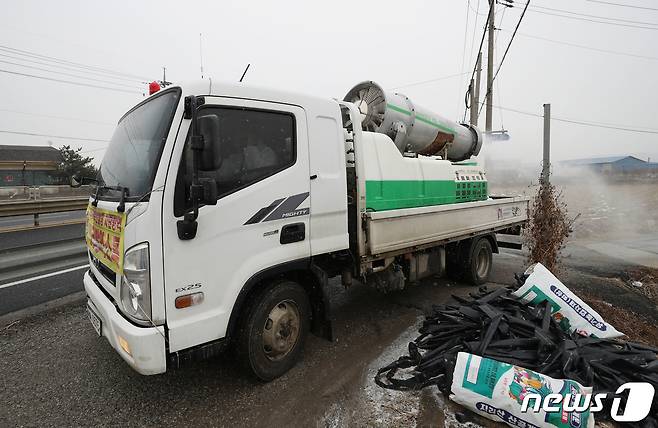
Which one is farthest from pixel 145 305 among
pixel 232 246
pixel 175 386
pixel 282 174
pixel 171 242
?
pixel 282 174

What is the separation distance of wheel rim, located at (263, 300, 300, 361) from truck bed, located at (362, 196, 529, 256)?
1032mm

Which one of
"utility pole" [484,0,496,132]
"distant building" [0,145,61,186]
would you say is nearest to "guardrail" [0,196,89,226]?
"utility pole" [484,0,496,132]

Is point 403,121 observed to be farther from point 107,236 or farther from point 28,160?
point 28,160

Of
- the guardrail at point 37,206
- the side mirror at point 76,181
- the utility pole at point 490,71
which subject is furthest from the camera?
the utility pole at point 490,71

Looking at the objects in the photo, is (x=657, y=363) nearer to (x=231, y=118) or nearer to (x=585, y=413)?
(x=585, y=413)

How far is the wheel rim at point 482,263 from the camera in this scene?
5.73 meters

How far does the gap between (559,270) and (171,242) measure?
7385 mm

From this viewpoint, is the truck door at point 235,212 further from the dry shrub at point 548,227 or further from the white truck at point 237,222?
the dry shrub at point 548,227

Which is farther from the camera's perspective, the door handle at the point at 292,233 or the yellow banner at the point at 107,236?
the door handle at the point at 292,233

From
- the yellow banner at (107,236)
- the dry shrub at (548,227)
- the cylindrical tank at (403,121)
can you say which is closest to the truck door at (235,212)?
the yellow banner at (107,236)

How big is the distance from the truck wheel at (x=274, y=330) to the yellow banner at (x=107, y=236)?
41.2 inches

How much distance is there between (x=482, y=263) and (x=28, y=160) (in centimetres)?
4975

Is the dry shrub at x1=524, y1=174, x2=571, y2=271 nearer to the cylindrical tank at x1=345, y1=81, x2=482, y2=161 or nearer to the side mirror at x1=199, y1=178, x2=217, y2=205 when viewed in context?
the cylindrical tank at x1=345, y1=81, x2=482, y2=161

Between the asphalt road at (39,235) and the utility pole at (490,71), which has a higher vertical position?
the utility pole at (490,71)
